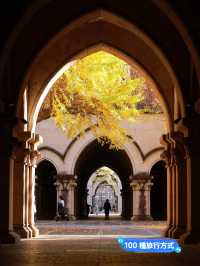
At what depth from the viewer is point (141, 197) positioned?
34.8 meters

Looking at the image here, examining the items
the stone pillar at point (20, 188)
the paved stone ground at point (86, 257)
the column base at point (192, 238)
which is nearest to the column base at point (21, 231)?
the stone pillar at point (20, 188)

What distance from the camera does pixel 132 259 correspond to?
10641 mm

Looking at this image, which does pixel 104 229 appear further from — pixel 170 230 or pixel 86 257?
pixel 86 257

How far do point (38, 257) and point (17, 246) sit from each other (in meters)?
3.11

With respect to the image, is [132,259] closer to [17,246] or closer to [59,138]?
[17,246]

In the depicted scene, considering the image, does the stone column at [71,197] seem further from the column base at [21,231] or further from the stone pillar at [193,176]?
the stone pillar at [193,176]

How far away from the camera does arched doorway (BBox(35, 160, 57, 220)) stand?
133ft

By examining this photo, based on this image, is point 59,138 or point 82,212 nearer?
point 59,138

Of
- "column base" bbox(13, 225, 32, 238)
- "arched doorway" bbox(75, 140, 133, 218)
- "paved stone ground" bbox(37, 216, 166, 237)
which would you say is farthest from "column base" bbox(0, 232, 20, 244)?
"arched doorway" bbox(75, 140, 133, 218)

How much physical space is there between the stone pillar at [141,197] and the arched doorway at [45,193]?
6.92 m

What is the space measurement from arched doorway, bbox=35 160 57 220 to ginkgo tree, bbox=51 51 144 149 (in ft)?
54.1

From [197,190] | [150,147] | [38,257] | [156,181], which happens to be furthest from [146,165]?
[38,257]

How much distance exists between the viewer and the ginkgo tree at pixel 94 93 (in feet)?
70.8

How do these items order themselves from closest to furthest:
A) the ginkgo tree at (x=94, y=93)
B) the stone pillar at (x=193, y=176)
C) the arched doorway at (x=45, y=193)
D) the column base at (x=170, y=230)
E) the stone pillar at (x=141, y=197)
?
the stone pillar at (x=193, y=176) < the column base at (x=170, y=230) < the ginkgo tree at (x=94, y=93) < the stone pillar at (x=141, y=197) < the arched doorway at (x=45, y=193)
